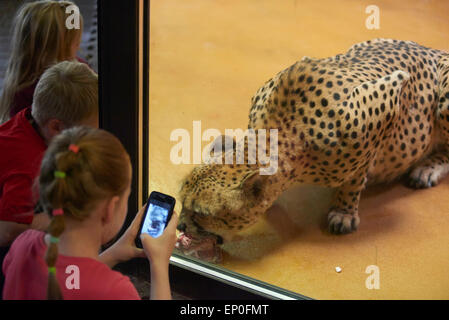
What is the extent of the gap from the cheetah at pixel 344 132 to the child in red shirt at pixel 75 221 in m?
0.68

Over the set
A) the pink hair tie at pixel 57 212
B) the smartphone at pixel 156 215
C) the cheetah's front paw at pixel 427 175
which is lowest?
the smartphone at pixel 156 215

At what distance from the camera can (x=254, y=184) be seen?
1880 mm

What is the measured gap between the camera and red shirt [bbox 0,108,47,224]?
1733 millimetres

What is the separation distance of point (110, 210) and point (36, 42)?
4.27ft

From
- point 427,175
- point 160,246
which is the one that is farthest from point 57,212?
point 427,175

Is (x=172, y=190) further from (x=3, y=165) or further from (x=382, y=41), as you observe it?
(x=382, y=41)

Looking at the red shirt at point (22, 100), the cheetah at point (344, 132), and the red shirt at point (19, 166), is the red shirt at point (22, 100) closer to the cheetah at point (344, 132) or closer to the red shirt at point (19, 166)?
the red shirt at point (19, 166)

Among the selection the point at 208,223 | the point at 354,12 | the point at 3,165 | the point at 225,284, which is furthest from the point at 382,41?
the point at 3,165

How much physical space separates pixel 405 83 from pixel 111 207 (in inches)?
46.6

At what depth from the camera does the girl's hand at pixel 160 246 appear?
1447 mm

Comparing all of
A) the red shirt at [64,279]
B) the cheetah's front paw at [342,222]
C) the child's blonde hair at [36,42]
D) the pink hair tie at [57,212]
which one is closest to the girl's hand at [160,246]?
the red shirt at [64,279]

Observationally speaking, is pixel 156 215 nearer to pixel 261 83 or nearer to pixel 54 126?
pixel 54 126

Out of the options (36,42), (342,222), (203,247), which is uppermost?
(36,42)

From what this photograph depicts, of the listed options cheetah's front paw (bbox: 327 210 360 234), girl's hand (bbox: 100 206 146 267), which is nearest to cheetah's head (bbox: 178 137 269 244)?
cheetah's front paw (bbox: 327 210 360 234)
